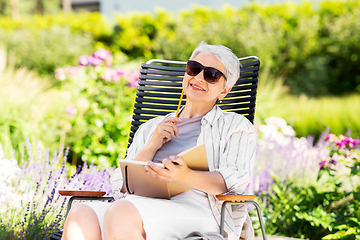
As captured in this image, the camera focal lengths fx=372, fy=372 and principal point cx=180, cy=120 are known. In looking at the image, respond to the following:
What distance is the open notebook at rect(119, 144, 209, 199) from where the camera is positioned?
159 centimetres

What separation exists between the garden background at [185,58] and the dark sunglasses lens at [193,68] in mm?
1044

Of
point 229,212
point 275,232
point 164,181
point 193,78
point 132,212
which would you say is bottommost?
point 275,232

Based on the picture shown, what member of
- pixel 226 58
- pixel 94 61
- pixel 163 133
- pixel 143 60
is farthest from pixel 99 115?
pixel 143 60

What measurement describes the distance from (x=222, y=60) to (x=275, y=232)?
1.82m

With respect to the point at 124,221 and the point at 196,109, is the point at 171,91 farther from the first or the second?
the point at 124,221

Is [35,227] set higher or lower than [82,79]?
lower

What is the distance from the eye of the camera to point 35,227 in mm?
2275

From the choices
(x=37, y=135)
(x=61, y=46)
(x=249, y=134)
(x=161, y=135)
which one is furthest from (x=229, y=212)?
(x=61, y=46)

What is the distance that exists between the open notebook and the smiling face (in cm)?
51

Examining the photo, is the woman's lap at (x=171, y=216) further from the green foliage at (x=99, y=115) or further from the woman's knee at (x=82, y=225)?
the green foliage at (x=99, y=115)

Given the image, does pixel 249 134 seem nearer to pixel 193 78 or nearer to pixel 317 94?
pixel 193 78

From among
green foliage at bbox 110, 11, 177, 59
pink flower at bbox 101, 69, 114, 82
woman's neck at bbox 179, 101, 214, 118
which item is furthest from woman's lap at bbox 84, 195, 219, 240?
green foliage at bbox 110, 11, 177, 59

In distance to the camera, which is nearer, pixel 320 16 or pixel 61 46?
pixel 320 16

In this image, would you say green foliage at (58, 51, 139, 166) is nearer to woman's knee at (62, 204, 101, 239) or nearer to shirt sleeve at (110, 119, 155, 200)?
shirt sleeve at (110, 119, 155, 200)
